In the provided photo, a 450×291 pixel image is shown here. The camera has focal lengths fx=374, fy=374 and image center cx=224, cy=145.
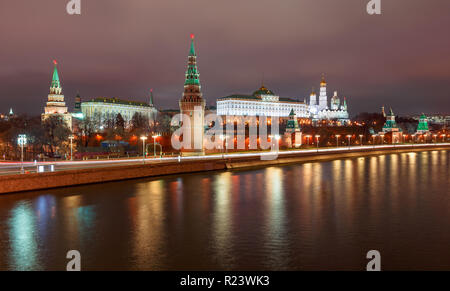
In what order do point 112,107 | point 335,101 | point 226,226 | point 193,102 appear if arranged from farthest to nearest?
point 335,101
point 112,107
point 193,102
point 226,226

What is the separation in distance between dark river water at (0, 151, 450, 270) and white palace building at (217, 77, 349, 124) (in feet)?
351

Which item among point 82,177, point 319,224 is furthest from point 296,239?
point 82,177

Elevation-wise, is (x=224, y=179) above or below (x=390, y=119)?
below

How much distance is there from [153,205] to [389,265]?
1377 cm

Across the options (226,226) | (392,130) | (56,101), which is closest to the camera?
(226,226)

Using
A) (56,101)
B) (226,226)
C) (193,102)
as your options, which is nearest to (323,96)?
(56,101)

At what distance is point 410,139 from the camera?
111688 millimetres

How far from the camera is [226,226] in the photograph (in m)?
17.5

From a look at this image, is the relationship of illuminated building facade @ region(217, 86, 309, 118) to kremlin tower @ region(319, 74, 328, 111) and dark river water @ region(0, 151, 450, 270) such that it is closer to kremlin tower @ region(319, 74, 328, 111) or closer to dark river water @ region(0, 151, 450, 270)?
kremlin tower @ region(319, 74, 328, 111)

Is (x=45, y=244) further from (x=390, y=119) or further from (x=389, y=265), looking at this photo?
(x=390, y=119)

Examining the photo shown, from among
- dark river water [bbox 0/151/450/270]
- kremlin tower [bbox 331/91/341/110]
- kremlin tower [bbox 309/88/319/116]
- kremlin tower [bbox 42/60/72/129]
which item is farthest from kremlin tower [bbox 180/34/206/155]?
kremlin tower [bbox 331/91/341/110]

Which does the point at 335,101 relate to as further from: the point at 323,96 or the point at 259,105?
the point at 259,105

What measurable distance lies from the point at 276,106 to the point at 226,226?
139 meters

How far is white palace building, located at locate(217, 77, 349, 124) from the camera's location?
14125 cm
